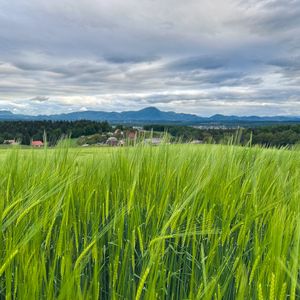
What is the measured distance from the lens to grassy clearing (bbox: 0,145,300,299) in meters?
0.76

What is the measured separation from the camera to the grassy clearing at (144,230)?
76 centimetres

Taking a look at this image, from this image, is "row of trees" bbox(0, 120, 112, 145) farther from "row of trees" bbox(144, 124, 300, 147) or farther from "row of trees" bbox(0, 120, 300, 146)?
"row of trees" bbox(144, 124, 300, 147)

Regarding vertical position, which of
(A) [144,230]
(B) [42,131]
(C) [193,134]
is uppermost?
(B) [42,131]

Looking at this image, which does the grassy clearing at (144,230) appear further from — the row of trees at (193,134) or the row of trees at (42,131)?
the row of trees at (193,134)

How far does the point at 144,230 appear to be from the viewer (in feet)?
3.76

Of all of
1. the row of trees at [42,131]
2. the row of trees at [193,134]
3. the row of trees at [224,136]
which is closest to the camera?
the row of trees at [42,131]

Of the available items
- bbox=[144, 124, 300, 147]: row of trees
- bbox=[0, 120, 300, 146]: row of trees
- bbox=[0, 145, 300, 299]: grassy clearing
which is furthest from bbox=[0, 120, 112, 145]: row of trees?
bbox=[144, 124, 300, 147]: row of trees

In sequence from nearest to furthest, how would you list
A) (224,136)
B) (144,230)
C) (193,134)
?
(144,230) → (224,136) → (193,134)

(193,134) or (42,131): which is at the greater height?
(42,131)

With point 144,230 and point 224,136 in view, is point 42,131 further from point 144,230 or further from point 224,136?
point 224,136

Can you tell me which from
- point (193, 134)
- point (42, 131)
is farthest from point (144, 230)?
point (193, 134)

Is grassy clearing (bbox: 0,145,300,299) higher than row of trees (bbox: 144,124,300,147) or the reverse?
the reverse

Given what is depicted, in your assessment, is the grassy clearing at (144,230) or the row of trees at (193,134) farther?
the row of trees at (193,134)

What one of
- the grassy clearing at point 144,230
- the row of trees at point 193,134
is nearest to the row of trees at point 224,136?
the row of trees at point 193,134
